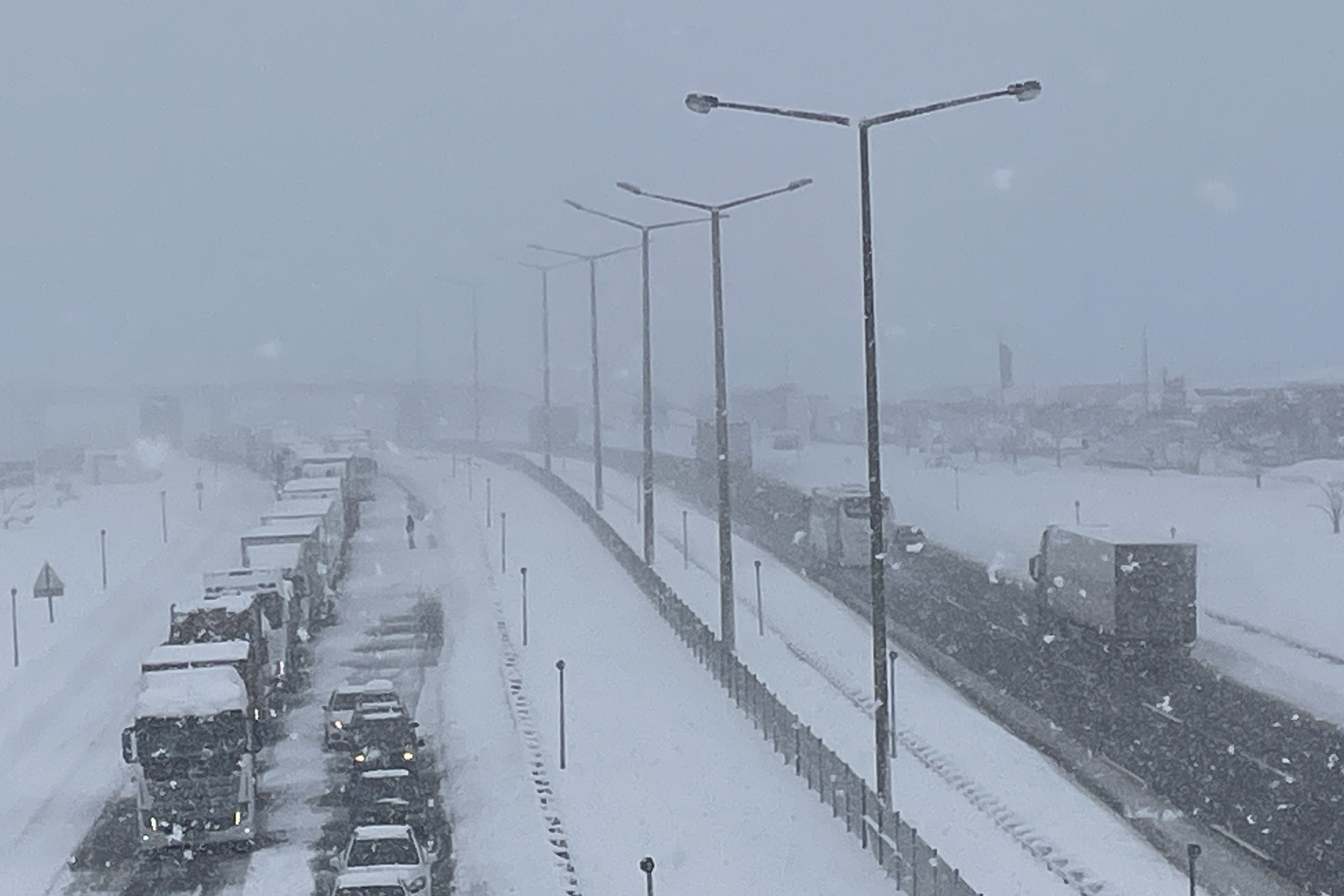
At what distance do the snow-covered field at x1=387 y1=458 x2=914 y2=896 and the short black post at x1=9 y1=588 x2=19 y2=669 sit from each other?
10783 millimetres

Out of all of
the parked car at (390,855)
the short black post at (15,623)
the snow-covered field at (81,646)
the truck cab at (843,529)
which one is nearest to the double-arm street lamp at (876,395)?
the parked car at (390,855)

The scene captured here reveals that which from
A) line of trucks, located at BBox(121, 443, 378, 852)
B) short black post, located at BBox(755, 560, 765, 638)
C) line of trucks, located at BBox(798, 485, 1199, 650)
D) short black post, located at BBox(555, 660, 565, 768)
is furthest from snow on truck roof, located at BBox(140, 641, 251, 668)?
short black post, located at BBox(755, 560, 765, 638)

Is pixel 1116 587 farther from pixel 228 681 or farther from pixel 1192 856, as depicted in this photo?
pixel 228 681

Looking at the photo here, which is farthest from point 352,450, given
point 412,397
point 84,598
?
point 412,397

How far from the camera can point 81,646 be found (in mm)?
42812

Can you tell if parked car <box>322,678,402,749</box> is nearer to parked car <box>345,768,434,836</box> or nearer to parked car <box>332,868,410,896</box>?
parked car <box>345,768,434,836</box>

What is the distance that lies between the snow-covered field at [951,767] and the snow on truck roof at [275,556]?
1193cm

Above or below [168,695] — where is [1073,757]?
below

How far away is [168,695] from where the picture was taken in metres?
23.7

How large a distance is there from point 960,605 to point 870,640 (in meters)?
6.06

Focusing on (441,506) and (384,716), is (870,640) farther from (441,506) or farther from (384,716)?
(441,506)

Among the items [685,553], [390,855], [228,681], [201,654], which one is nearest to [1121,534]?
[685,553]

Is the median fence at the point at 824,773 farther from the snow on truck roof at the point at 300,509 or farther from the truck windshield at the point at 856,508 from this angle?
the snow on truck roof at the point at 300,509

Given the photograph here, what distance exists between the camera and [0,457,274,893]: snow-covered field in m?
26.1
